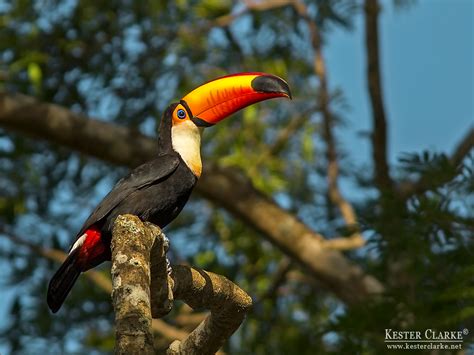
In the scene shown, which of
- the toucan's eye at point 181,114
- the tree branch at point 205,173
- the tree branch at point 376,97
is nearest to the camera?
the toucan's eye at point 181,114

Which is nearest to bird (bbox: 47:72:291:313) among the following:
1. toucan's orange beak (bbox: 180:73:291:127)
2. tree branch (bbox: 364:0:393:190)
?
toucan's orange beak (bbox: 180:73:291:127)

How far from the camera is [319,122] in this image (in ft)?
27.6

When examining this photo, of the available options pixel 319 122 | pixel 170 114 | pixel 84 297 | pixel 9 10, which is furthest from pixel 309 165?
pixel 170 114

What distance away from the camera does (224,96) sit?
495cm

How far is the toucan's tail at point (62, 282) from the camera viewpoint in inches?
160

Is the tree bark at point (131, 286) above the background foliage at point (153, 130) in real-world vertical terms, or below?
below

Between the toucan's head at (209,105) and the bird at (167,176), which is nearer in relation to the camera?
the bird at (167,176)

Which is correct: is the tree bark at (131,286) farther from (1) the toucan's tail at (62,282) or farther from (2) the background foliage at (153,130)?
(2) the background foliage at (153,130)

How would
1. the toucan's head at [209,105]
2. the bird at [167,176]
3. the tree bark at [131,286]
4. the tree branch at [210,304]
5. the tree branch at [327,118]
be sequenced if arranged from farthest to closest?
the tree branch at [327,118] → the toucan's head at [209,105] → the bird at [167,176] → the tree branch at [210,304] → the tree bark at [131,286]

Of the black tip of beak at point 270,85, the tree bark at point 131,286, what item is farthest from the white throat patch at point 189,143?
the tree bark at point 131,286

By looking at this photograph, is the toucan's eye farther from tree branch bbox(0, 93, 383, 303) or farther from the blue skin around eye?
tree branch bbox(0, 93, 383, 303)

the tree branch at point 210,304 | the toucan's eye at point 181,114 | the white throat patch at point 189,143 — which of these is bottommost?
the tree branch at point 210,304

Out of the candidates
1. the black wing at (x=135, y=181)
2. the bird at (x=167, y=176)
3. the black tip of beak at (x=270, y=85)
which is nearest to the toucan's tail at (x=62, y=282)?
the bird at (x=167, y=176)

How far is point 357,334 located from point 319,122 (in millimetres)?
3832
